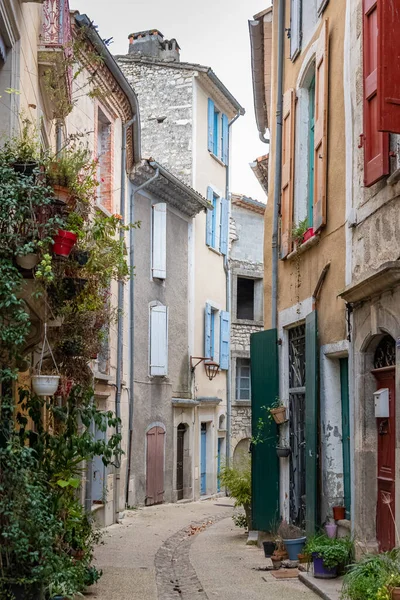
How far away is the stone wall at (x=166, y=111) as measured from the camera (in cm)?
2234

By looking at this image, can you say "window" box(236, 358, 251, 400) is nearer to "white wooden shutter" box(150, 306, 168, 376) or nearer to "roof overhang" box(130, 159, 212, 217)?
"roof overhang" box(130, 159, 212, 217)

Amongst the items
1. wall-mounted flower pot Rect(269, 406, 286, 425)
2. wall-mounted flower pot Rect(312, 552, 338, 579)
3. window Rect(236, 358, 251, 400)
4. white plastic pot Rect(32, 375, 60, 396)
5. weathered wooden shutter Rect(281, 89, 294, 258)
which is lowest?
wall-mounted flower pot Rect(312, 552, 338, 579)

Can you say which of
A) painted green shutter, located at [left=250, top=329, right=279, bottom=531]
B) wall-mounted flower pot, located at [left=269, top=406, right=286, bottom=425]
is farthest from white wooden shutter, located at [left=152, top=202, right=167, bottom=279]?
wall-mounted flower pot, located at [left=269, top=406, right=286, bottom=425]

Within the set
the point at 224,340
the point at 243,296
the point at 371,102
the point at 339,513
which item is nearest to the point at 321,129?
the point at 371,102

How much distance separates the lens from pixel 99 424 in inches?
300

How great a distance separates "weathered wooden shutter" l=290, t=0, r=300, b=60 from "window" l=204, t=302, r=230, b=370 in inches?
434

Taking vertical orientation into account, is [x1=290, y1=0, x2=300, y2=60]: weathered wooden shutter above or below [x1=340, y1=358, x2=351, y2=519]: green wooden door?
above

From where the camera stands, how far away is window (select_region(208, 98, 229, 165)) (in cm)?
2341

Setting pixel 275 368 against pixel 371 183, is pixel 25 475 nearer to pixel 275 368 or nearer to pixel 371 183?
pixel 371 183

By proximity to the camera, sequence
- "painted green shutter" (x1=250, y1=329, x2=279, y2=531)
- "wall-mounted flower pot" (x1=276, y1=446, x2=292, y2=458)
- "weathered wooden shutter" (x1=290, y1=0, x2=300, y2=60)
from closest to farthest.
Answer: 1. "wall-mounted flower pot" (x1=276, y1=446, x2=292, y2=458)
2. "weathered wooden shutter" (x1=290, y1=0, x2=300, y2=60)
3. "painted green shutter" (x1=250, y1=329, x2=279, y2=531)

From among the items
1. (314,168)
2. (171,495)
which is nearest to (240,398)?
(171,495)

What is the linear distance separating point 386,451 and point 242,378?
727 inches

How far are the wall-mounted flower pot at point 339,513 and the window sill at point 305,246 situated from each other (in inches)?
115

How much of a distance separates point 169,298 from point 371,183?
41.1ft
